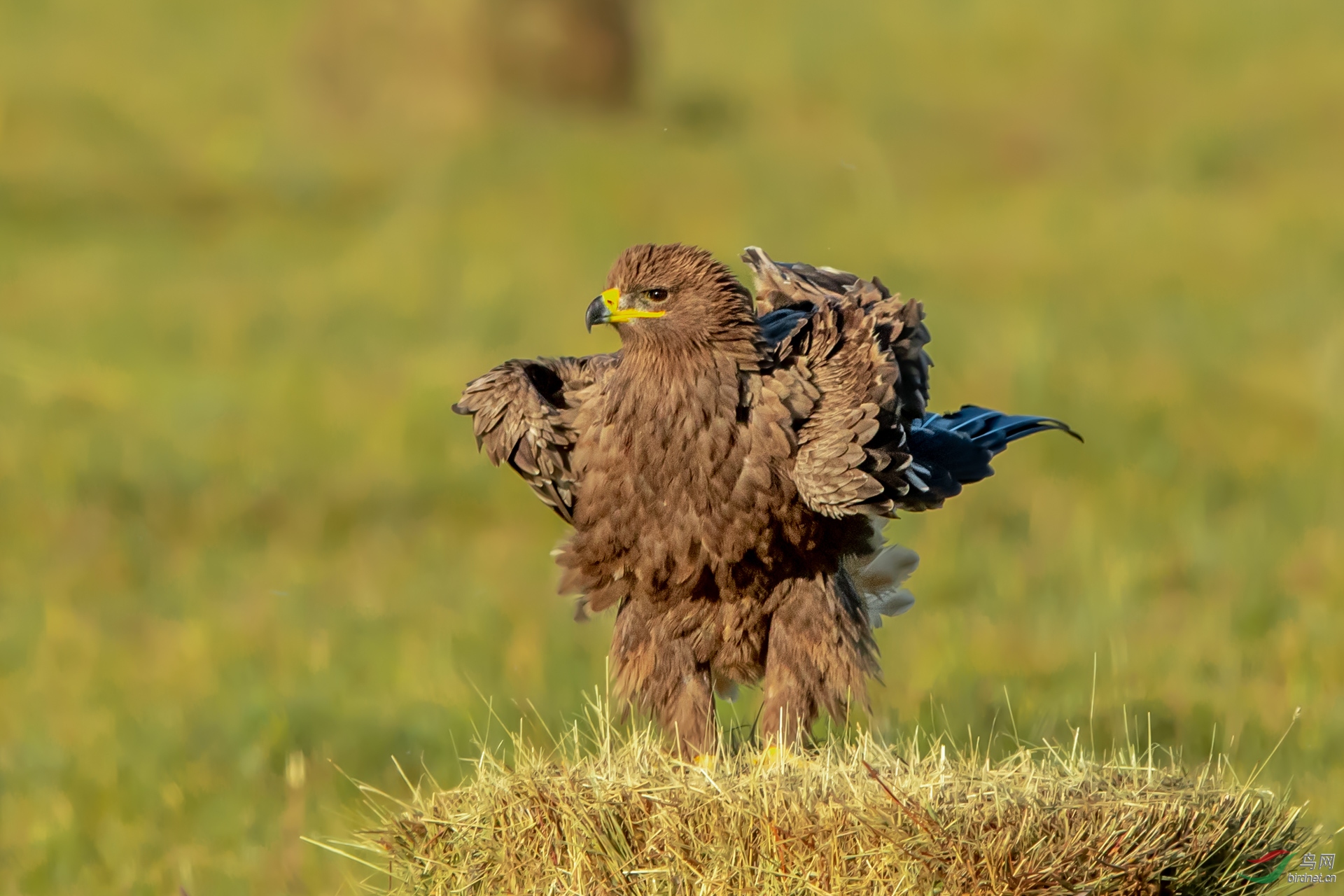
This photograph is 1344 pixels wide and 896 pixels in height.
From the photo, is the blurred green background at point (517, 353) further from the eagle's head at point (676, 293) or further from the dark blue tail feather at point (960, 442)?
the eagle's head at point (676, 293)

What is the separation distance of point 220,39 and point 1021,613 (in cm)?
1996

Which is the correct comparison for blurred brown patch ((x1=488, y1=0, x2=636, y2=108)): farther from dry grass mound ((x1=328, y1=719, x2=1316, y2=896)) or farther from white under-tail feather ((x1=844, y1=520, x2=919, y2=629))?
dry grass mound ((x1=328, y1=719, x2=1316, y2=896))

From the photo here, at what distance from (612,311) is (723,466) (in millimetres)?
496

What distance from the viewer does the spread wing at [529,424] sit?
185 inches

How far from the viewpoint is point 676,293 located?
463cm

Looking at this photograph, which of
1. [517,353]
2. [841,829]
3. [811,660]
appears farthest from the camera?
[517,353]

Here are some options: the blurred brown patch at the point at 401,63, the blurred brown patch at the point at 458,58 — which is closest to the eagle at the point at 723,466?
the blurred brown patch at the point at 458,58

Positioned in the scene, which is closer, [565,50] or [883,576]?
[883,576]

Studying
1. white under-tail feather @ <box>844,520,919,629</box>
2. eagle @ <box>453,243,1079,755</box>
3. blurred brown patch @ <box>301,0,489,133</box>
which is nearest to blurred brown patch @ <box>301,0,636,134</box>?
blurred brown patch @ <box>301,0,489,133</box>

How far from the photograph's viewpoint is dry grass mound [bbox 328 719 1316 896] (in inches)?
134

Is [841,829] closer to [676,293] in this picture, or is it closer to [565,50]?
[676,293]

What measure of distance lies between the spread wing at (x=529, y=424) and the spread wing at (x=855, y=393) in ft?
1.94

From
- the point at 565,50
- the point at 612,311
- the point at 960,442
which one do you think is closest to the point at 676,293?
the point at 612,311

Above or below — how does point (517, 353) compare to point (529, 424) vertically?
above
